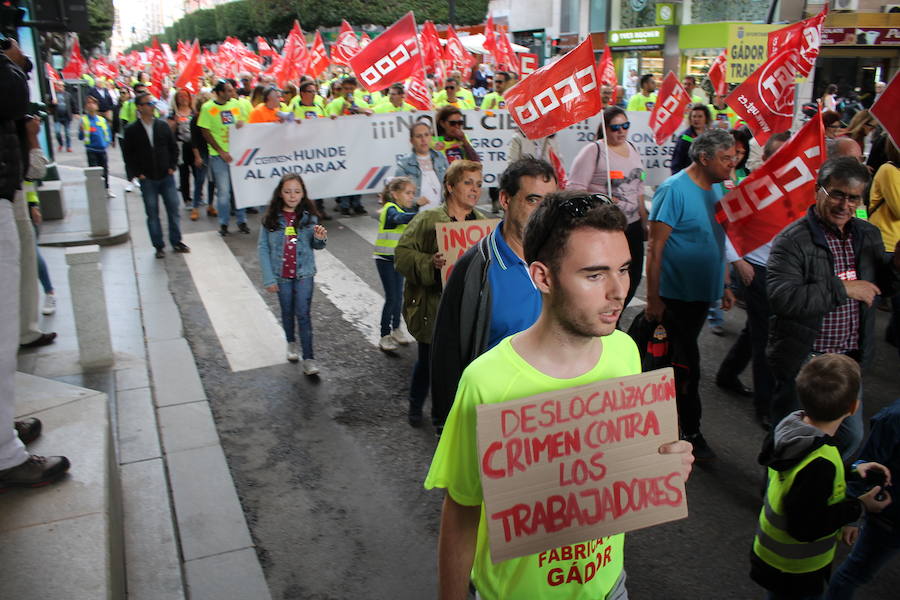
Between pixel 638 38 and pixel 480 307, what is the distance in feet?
109

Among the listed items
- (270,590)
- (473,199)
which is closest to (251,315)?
(473,199)

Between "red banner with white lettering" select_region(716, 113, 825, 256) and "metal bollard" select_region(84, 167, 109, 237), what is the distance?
29.4 feet

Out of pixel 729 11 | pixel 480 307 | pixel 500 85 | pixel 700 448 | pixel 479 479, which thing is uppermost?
pixel 729 11

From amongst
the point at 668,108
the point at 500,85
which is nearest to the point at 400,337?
the point at 668,108

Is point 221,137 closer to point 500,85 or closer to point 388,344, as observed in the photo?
point 500,85

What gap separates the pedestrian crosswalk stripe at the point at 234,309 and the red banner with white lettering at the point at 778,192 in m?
4.09

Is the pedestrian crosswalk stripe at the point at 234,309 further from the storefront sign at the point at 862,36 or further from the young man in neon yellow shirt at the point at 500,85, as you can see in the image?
the storefront sign at the point at 862,36

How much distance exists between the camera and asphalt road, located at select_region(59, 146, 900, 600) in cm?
399

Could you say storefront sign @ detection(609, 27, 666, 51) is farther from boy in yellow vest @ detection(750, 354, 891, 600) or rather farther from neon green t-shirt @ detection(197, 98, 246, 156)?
boy in yellow vest @ detection(750, 354, 891, 600)

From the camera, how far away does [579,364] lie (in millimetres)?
2170

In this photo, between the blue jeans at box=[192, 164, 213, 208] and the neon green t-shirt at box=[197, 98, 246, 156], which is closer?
the neon green t-shirt at box=[197, 98, 246, 156]

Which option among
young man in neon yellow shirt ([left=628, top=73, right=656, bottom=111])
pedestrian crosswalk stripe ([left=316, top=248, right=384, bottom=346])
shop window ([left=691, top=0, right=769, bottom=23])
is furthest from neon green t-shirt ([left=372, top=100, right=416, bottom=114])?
shop window ([left=691, top=0, right=769, bottom=23])

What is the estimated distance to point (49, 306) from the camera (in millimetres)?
7965

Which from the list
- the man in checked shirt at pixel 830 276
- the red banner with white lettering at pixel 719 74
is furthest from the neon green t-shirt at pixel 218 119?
the man in checked shirt at pixel 830 276
